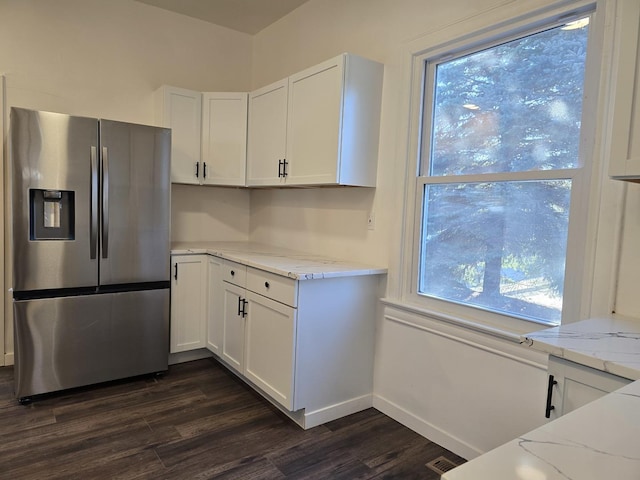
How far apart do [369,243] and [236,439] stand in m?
1.39

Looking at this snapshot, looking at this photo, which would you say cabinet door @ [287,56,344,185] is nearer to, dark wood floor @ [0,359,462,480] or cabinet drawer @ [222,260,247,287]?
cabinet drawer @ [222,260,247,287]

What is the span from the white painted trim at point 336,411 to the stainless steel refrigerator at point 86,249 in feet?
4.12

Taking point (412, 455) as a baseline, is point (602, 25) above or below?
above

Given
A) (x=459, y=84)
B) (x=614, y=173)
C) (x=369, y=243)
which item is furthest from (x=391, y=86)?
(x=614, y=173)

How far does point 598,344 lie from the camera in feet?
4.06

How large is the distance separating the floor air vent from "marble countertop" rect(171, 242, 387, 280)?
1050 millimetres

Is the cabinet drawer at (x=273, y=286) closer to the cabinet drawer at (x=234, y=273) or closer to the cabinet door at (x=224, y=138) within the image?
the cabinet drawer at (x=234, y=273)

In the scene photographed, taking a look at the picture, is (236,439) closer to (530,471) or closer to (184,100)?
(530,471)

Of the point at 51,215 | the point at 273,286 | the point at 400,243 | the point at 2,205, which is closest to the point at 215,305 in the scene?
the point at 273,286

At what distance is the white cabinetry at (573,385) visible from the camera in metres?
1.12

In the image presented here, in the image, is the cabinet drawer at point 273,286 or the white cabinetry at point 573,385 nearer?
the white cabinetry at point 573,385

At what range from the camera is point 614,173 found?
4.33ft

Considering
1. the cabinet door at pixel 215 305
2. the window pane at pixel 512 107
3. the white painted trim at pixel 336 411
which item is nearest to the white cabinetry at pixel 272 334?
the white painted trim at pixel 336 411

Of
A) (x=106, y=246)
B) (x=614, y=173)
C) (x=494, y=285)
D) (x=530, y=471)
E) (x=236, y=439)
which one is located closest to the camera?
(x=530, y=471)
